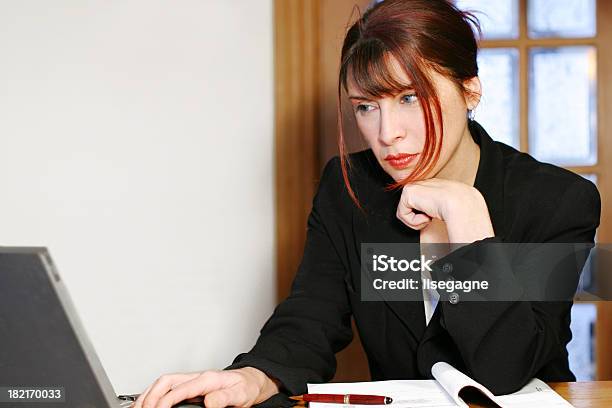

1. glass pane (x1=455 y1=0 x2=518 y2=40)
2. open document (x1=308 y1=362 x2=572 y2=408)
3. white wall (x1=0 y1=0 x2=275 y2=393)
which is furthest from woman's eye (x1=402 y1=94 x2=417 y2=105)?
glass pane (x1=455 y1=0 x2=518 y2=40)

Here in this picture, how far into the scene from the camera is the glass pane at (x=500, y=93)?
242 centimetres

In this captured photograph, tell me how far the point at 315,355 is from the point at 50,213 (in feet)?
4.13

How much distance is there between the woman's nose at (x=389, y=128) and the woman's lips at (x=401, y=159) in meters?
0.04

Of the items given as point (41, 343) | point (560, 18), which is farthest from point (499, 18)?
point (41, 343)

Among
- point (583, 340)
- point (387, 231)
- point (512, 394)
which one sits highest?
point (387, 231)

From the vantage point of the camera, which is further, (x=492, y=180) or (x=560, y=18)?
(x=560, y=18)

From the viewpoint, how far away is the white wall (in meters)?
2.36

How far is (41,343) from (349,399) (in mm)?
456

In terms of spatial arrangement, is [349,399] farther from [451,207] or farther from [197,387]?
[451,207]

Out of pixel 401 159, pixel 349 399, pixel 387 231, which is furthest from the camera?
pixel 387 231

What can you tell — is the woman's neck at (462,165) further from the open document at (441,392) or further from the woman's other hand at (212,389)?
the woman's other hand at (212,389)

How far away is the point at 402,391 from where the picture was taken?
1154 mm

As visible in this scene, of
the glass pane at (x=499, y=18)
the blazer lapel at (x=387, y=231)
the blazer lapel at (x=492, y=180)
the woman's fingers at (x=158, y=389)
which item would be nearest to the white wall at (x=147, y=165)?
the glass pane at (x=499, y=18)

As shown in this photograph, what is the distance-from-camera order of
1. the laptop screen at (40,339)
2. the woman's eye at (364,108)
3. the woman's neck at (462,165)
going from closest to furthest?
1. the laptop screen at (40,339)
2. the woman's eye at (364,108)
3. the woman's neck at (462,165)
